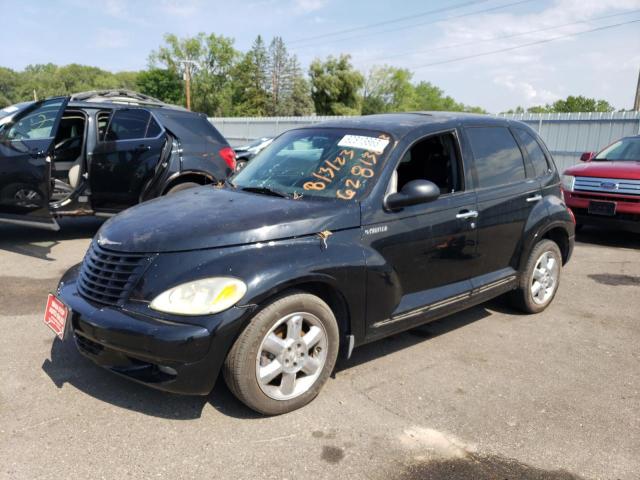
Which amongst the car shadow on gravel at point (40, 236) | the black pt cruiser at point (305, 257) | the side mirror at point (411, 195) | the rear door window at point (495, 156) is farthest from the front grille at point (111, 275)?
the car shadow on gravel at point (40, 236)

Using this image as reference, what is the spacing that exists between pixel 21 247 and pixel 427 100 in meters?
106

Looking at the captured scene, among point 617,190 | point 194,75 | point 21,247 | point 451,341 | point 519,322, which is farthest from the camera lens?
point 194,75

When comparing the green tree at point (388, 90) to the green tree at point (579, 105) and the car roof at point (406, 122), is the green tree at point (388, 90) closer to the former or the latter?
Answer: the green tree at point (579, 105)

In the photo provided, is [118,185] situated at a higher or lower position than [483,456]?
higher

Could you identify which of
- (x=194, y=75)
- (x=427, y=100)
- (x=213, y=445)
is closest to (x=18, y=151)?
(x=213, y=445)

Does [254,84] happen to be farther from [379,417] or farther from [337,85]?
[379,417]

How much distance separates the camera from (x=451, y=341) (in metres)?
4.34

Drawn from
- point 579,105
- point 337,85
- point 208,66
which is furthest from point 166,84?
point 579,105

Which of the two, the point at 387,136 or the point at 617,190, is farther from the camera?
the point at 617,190

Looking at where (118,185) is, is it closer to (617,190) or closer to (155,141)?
(155,141)

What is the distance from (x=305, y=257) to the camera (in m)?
3.04

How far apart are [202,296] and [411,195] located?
1.55 meters

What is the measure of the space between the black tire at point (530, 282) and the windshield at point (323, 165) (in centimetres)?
194

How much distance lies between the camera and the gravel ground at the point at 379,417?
264 cm
